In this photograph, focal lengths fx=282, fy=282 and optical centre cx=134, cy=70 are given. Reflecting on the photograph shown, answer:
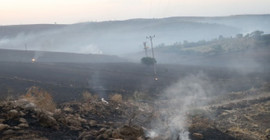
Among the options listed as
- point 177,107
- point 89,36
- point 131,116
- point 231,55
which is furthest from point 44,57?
point 89,36

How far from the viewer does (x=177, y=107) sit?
2672cm

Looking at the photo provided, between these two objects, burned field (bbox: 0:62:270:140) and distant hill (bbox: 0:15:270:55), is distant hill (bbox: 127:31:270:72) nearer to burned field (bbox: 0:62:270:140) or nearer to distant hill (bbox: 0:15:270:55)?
burned field (bbox: 0:62:270:140)

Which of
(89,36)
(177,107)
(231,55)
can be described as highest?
(89,36)

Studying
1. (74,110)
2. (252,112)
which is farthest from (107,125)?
(252,112)

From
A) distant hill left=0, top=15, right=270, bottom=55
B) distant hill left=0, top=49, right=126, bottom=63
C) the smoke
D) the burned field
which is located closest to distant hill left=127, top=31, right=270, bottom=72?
distant hill left=0, top=49, right=126, bottom=63

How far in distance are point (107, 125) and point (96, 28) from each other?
174291mm

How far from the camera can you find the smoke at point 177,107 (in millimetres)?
15791

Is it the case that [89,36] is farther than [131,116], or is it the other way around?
[89,36]

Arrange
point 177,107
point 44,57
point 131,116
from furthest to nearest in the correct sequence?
point 44,57
point 177,107
point 131,116

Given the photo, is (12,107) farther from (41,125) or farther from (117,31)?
(117,31)

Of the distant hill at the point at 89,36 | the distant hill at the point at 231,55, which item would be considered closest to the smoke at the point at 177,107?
the distant hill at the point at 231,55

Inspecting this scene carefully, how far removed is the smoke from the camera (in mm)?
15791

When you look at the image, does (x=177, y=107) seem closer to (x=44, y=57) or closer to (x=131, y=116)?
(x=131, y=116)

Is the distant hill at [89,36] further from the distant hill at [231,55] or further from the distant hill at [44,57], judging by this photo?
the distant hill at [231,55]
